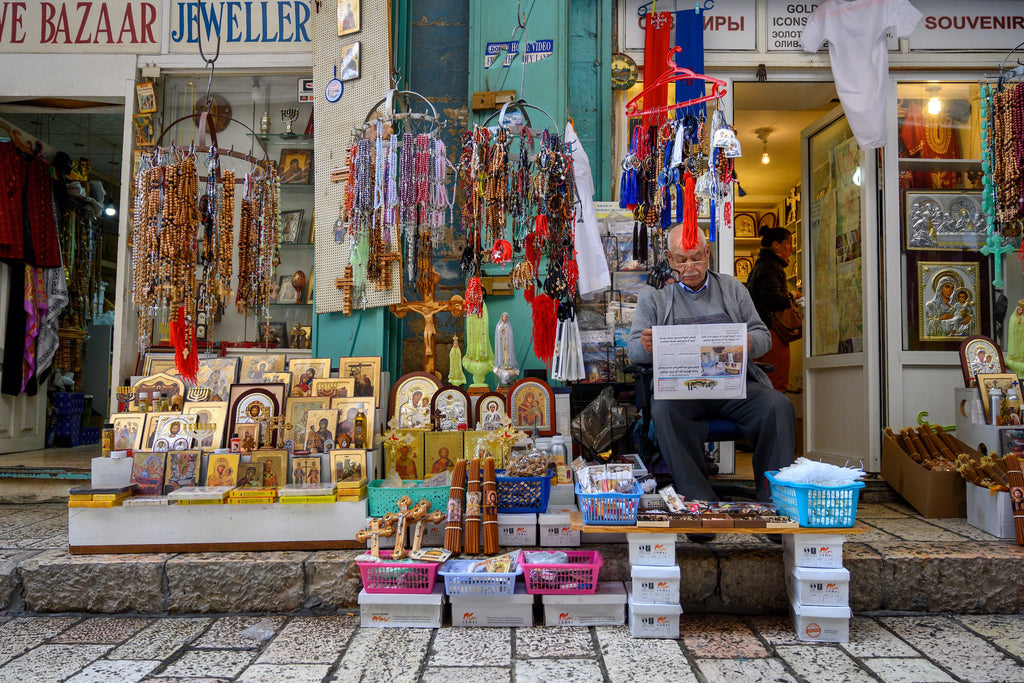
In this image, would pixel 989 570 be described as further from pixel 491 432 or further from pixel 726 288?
pixel 491 432

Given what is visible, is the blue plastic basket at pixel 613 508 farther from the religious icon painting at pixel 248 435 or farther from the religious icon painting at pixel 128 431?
the religious icon painting at pixel 128 431

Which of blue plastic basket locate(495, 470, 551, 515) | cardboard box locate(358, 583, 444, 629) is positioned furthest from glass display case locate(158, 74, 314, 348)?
cardboard box locate(358, 583, 444, 629)

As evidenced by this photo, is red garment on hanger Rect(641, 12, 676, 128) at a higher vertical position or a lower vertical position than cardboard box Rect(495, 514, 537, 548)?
higher

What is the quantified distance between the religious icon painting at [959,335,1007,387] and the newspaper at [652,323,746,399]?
189 cm

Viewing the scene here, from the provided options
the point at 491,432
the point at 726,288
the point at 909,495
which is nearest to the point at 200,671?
the point at 491,432

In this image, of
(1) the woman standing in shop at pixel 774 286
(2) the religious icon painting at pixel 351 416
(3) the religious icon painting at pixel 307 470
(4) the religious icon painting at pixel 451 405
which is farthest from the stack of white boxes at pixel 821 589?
(1) the woman standing in shop at pixel 774 286

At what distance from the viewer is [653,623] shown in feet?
9.66

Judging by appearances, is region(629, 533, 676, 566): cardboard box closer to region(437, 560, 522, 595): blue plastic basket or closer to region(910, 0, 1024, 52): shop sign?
region(437, 560, 522, 595): blue plastic basket

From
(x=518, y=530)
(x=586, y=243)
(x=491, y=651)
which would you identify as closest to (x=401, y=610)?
(x=491, y=651)

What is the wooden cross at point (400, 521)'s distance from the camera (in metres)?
3.18

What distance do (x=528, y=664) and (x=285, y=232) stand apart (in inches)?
150

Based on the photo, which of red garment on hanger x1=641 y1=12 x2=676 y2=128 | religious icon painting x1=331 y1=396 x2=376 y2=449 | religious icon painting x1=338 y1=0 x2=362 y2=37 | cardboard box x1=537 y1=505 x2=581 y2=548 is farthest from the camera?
red garment on hanger x1=641 y1=12 x2=676 y2=128

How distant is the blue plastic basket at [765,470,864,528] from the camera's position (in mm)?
2895

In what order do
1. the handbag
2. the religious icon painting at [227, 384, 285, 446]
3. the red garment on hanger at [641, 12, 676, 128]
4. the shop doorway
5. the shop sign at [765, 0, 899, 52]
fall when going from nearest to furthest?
the religious icon painting at [227, 384, 285, 446] < the red garment on hanger at [641, 12, 676, 128] < the shop sign at [765, 0, 899, 52] < the shop doorway < the handbag
